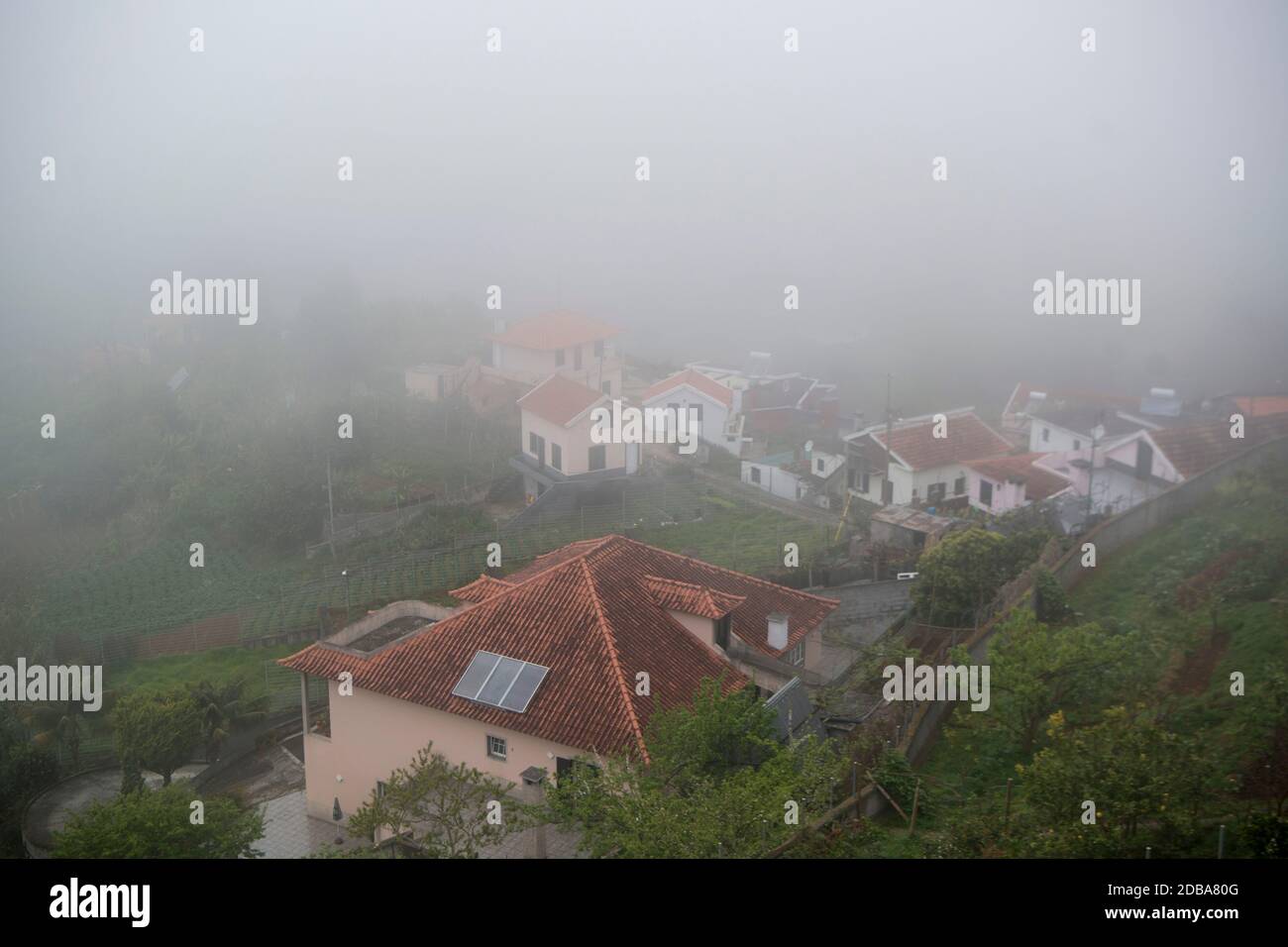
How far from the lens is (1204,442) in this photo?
1132 centimetres

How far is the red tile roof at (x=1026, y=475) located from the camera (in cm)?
1116

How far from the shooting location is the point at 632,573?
278 inches

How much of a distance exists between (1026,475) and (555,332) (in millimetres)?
5398

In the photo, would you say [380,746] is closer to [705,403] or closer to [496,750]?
[496,750]

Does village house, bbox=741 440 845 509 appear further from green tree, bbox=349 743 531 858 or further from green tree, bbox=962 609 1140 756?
green tree, bbox=349 743 531 858

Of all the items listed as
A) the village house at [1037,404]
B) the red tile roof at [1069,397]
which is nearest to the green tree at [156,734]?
the village house at [1037,404]

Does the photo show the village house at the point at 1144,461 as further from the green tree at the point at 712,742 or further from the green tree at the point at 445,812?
the green tree at the point at 445,812

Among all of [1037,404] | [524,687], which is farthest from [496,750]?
[1037,404]

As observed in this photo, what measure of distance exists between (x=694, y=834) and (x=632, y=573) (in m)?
2.89

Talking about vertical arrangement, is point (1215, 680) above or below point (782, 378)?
below
